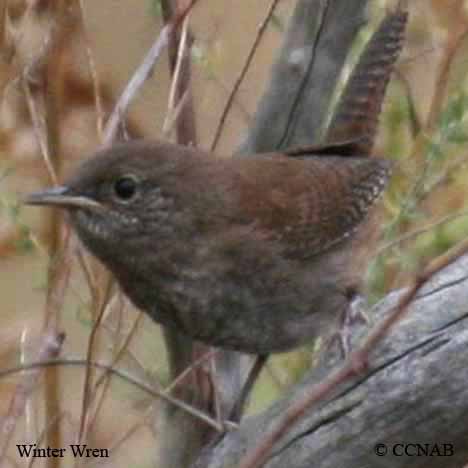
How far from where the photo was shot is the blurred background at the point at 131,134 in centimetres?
361

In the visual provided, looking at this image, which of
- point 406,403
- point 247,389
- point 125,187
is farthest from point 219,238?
point 406,403

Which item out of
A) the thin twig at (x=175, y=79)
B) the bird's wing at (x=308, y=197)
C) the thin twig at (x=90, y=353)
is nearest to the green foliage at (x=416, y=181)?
the bird's wing at (x=308, y=197)

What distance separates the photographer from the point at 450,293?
9.34ft

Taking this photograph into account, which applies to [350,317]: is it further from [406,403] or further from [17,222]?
[17,222]

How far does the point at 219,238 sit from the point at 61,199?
1.31 feet

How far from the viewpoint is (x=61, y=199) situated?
304 centimetres

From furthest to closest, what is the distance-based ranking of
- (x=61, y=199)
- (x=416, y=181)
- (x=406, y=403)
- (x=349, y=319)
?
1. (x=416, y=181)
2. (x=349, y=319)
3. (x=61, y=199)
4. (x=406, y=403)

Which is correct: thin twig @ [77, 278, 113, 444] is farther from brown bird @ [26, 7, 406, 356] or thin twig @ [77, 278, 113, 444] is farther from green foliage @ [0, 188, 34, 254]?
green foliage @ [0, 188, 34, 254]

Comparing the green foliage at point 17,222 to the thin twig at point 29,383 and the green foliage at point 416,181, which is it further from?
the green foliage at point 416,181

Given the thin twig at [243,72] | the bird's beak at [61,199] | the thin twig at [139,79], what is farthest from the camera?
the thin twig at [243,72]

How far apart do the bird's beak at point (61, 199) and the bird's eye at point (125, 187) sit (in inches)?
2.5

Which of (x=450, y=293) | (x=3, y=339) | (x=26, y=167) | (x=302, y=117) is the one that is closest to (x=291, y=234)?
(x=302, y=117)

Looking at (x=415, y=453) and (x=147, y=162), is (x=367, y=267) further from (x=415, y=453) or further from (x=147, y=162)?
(x=415, y=453)

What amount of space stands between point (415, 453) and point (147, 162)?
35.4 inches
